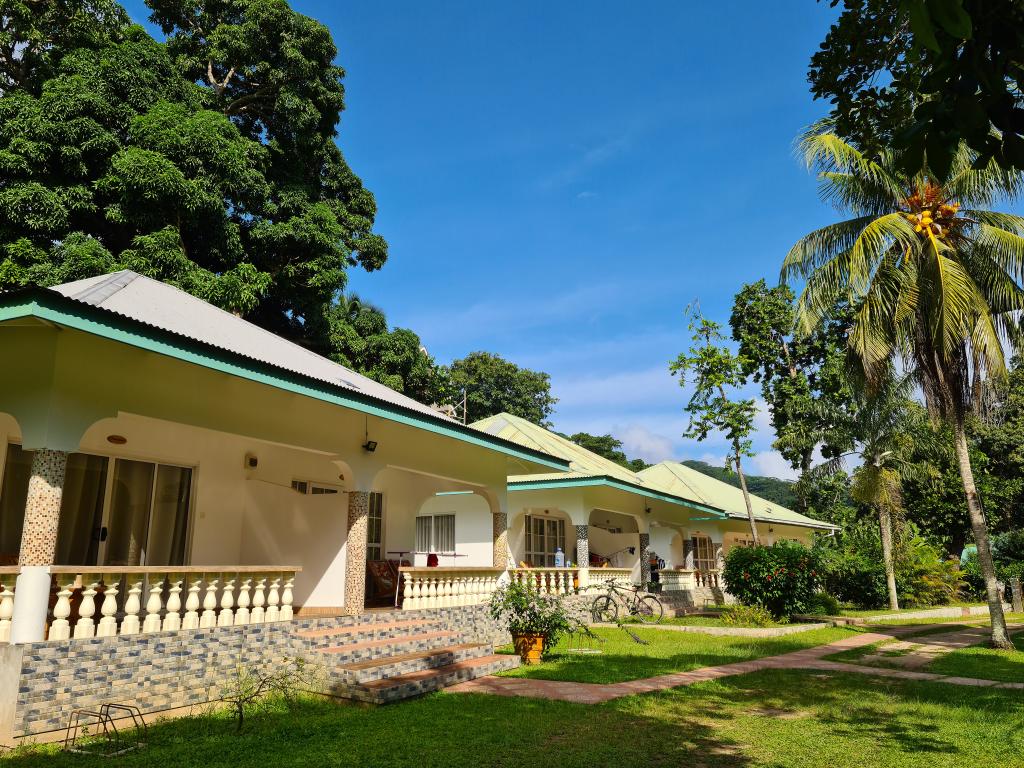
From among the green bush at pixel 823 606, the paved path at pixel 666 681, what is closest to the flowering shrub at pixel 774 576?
the paved path at pixel 666 681

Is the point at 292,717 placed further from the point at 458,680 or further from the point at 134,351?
the point at 134,351

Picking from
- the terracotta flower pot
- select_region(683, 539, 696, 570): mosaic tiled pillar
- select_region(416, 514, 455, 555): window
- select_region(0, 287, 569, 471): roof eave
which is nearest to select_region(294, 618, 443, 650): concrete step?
the terracotta flower pot

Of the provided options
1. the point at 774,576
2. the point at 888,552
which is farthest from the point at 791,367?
the point at 774,576

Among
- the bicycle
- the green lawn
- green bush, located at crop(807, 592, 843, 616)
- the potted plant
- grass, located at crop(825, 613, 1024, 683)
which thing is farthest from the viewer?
green bush, located at crop(807, 592, 843, 616)

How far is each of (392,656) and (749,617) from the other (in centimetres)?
1076

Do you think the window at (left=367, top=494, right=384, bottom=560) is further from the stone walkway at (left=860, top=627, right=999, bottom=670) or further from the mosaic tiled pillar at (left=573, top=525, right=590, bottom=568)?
the stone walkway at (left=860, top=627, right=999, bottom=670)

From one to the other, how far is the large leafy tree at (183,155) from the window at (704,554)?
16612mm

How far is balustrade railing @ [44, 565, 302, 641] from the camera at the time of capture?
275 inches

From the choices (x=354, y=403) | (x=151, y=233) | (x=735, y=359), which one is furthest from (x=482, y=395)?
(x=354, y=403)

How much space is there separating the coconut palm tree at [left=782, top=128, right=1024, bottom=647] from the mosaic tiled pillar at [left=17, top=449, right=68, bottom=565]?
47.8ft

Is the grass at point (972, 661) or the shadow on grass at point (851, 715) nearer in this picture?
the shadow on grass at point (851, 715)

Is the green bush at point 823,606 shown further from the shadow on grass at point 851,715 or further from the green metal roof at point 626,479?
the shadow on grass at point 851,715

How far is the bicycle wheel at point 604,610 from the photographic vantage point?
1680 cm

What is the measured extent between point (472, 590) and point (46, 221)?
1351 centimetres
